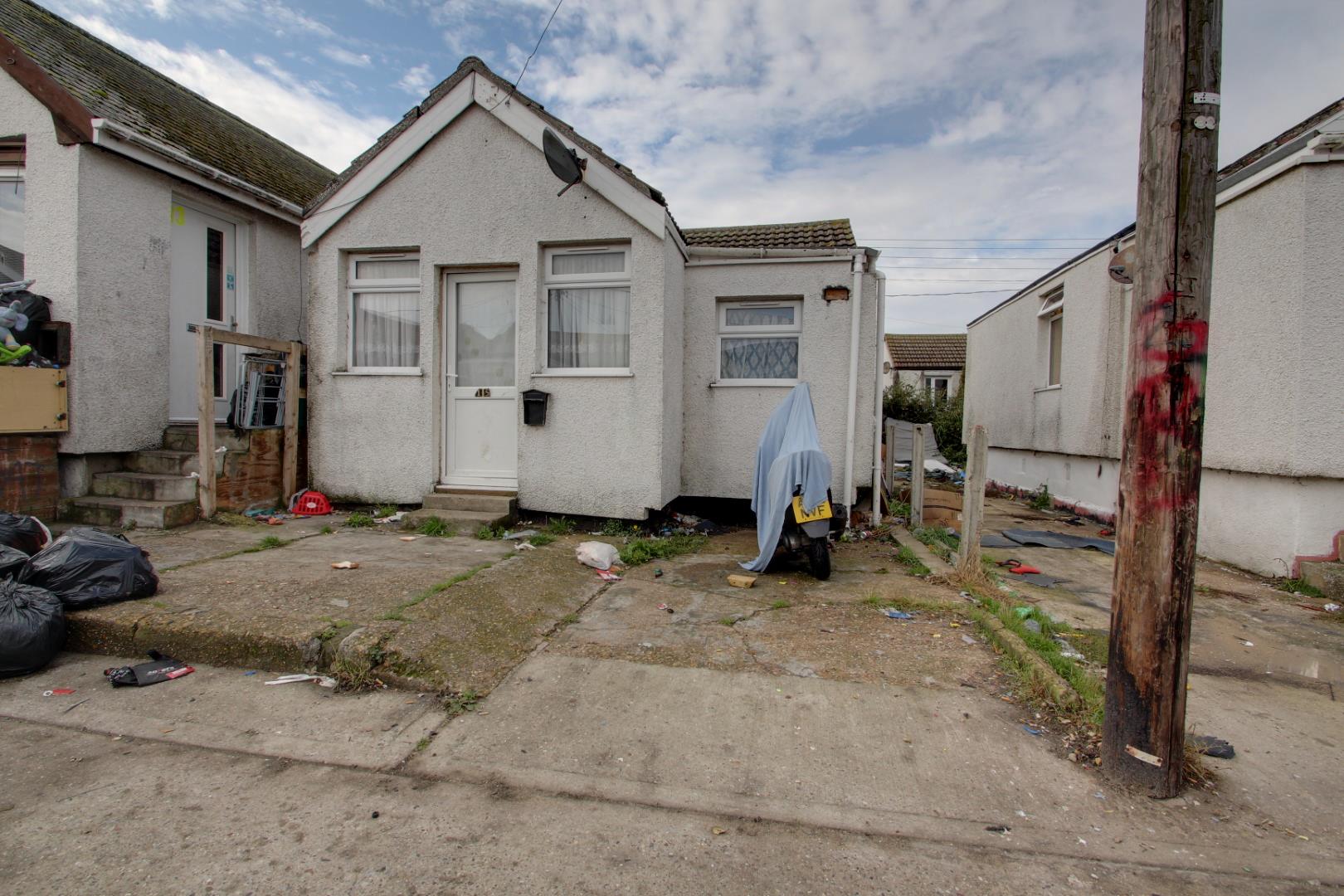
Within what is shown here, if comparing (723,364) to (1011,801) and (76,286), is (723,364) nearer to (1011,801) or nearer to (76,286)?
(1011,801)

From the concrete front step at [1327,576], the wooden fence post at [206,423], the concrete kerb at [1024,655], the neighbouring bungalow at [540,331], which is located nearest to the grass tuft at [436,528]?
the neighbouring bungalow at [540,331]

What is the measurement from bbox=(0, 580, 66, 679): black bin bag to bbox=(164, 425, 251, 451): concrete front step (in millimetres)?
3350

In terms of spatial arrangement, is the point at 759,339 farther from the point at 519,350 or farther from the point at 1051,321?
the point at 1051,321

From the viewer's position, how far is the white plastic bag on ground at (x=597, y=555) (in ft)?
18.2

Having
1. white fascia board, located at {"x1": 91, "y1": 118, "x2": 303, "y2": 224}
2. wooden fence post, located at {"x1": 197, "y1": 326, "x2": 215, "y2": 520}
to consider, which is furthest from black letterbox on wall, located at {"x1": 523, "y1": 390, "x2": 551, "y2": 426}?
white fascia board, located at {"x1": 91, "y1": 118, "x2": 303, "y2": 224}

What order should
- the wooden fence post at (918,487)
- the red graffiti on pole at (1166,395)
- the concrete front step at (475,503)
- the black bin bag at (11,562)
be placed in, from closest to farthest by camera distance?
1. the red graffiti on pole at (1166,395)
2. the black bin bag at (11,562)
3. the concrete front step at (475,503)
4. the wooden fence post at (918,487)

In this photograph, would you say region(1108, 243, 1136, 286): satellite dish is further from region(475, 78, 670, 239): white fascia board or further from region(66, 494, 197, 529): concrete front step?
region(66, 494, 197, 529): concrete front step

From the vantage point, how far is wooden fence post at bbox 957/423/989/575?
5332mm

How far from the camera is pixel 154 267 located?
23.5 ft

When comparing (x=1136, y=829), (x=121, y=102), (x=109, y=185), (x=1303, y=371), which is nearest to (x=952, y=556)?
(x=1303, y=371)

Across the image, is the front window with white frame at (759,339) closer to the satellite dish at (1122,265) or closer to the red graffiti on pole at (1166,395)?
the satellite dish at (1122,265)

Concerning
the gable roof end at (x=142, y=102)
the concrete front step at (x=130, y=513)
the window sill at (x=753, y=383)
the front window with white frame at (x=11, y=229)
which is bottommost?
the concrete front step at (x=130, y=513)

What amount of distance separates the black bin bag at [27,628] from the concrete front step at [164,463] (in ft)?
10.9

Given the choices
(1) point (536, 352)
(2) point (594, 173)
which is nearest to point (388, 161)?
(2) point (594, 173)
